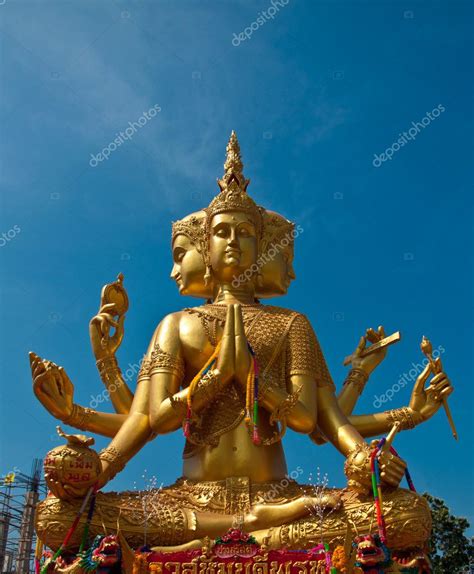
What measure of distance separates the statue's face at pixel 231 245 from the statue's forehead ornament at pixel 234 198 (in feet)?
0.27

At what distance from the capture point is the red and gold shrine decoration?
6449 millimetres

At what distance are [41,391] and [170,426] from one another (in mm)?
1539

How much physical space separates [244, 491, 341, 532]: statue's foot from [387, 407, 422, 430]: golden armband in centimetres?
175

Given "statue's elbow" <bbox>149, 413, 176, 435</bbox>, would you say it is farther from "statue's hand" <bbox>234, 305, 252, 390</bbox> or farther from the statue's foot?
the statue's foot

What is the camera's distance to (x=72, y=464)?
269 inches

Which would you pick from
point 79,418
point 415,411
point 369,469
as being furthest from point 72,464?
point 415,411

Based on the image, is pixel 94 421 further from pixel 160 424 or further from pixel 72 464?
pixel 72 464

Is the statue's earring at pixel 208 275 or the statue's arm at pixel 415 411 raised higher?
the statue's earring at pixel 208 275

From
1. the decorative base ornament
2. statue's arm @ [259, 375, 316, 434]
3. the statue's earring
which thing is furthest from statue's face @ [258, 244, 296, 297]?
statue's arm @ [259, 375, 316, 434]

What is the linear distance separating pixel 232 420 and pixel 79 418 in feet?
5.88

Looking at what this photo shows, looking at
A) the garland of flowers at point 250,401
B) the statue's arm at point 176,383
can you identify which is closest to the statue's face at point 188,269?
the statue's arm at point 176,383

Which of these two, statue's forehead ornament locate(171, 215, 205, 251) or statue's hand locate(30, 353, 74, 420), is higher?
statue's forehead ornament locate(171, 215, 205, 251)

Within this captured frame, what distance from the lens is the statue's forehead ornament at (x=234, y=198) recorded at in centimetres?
955

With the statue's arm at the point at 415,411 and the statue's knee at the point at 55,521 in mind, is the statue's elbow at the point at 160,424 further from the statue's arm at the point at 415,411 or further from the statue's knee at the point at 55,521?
the statue's arm at the point at 415,411
